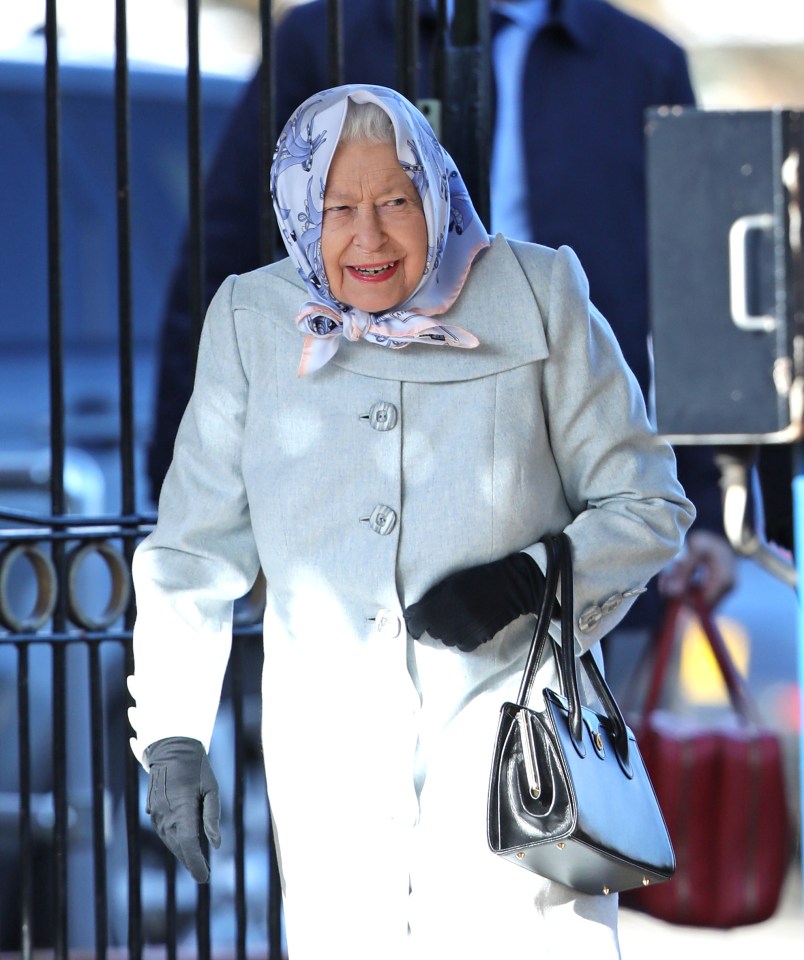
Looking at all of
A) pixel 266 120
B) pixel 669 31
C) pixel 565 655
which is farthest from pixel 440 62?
pixel 669 31

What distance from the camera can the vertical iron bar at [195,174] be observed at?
3041mm

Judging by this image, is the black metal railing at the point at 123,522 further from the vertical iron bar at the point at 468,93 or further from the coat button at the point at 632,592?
the coat button at the point at 632,592

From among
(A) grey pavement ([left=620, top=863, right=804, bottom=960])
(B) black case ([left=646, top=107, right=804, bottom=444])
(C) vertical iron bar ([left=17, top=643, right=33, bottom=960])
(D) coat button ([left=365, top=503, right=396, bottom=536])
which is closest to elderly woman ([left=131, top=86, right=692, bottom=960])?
(D) coat button ([left=365, top=503, right=396, bottom=536])

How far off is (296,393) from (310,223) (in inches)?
8.8

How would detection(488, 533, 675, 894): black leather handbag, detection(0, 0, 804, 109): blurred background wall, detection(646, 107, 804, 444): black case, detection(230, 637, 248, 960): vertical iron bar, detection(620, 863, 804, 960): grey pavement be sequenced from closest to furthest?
detection(646, 107, 804, 444): black case, detection(488, 533, 675, 894): black leather handbag, detection(230, 637, 248, 960): vertical iron bar, detection(620, 863, 804, 960): grey pavement, detection(0, 0, 804, 109): blurred background wall

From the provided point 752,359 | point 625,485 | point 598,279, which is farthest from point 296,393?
point 598,279

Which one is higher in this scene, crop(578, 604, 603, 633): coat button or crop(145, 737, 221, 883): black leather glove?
crop(578, 604, 603, 633): coat button

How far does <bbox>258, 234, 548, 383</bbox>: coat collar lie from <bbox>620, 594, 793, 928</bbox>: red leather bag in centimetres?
151

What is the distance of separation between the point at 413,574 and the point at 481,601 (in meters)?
0.13

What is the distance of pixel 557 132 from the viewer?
3.48m

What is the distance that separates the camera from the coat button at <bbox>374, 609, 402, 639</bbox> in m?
2.16

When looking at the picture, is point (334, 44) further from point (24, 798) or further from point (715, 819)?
point (715, 819)

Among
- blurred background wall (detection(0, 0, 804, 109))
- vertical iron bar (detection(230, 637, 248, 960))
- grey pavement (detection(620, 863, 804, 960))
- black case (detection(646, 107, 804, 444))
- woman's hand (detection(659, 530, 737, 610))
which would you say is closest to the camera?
black case (detection(646, 107, 804, 444))

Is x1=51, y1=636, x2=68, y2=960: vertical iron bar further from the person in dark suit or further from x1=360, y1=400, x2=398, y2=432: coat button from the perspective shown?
x1=360, y1=400, x2=398, y2=432: coat button
